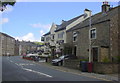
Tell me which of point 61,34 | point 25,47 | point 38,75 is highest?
point 61,34

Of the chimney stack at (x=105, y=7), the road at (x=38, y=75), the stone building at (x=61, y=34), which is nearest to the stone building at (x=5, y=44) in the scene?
the stone building at (x=61, y=34)

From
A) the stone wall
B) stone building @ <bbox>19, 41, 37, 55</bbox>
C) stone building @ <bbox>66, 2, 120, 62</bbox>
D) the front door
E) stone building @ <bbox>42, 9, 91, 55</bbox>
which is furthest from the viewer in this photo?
stone building @ <bbox>19, 41, 37, 55</bbox>

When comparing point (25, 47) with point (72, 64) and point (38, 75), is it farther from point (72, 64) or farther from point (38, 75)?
point (38, 75)

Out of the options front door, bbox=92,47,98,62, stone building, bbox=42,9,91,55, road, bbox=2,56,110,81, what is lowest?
road, bbox=2,56,110,81

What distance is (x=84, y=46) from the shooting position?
34.1 meters

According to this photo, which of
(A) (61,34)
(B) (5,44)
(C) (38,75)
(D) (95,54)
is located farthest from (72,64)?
(B) (5,44)

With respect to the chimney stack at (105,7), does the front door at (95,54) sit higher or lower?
lower

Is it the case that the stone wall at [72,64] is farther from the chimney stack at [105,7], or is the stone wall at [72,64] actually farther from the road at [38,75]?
the chimney stack at [105,7]

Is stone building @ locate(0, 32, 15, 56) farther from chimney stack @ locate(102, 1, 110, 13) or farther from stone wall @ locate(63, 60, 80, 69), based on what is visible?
stone wall @ locate(63, 60, 80, 69)

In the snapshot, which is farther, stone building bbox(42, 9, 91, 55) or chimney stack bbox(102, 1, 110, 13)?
stone building bbox(42, 9, 91, 55)

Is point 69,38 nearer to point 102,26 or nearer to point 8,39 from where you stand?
point 102,26

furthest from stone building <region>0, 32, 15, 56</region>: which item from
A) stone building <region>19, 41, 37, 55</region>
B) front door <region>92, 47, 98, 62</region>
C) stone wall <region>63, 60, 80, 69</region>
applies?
stone wall <region>63, 60, 80, 69</region>

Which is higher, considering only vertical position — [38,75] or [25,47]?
[25,47]

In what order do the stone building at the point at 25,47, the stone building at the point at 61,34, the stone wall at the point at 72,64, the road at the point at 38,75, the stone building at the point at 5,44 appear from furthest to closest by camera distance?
1. the stone building at the point at 25,47
2. the stone building at the point at 5,44
3. the stone building at the point at 61,34
4. the stone wall at the point at 72,64
5. the road at the point at 38,75
